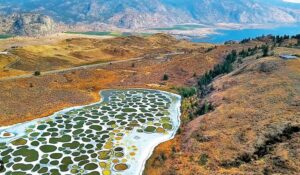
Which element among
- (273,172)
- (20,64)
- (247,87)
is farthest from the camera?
(20,64)

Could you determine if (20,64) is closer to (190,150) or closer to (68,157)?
(68,157)

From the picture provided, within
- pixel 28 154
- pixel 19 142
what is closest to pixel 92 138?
pixel 28 154

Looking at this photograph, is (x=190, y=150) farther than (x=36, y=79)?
No

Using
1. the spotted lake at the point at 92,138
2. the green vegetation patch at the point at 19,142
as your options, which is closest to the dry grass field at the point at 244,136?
the spotted lake at the point at 92,138

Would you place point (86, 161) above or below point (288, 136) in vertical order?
below

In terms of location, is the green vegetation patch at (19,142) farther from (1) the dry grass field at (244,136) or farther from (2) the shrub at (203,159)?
(2) the shrub at (203,159)

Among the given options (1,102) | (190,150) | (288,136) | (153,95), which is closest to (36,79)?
(1,102)

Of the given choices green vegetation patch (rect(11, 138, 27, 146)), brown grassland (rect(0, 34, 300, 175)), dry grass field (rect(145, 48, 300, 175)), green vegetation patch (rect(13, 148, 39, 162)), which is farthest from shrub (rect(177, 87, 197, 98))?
green vegetation patch (rect(13, 148, 39, 162))

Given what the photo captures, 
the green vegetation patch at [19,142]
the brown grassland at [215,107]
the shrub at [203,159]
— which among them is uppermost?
the brown grassland at [215,107]

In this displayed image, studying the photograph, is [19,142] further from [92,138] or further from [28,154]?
[92,138]
